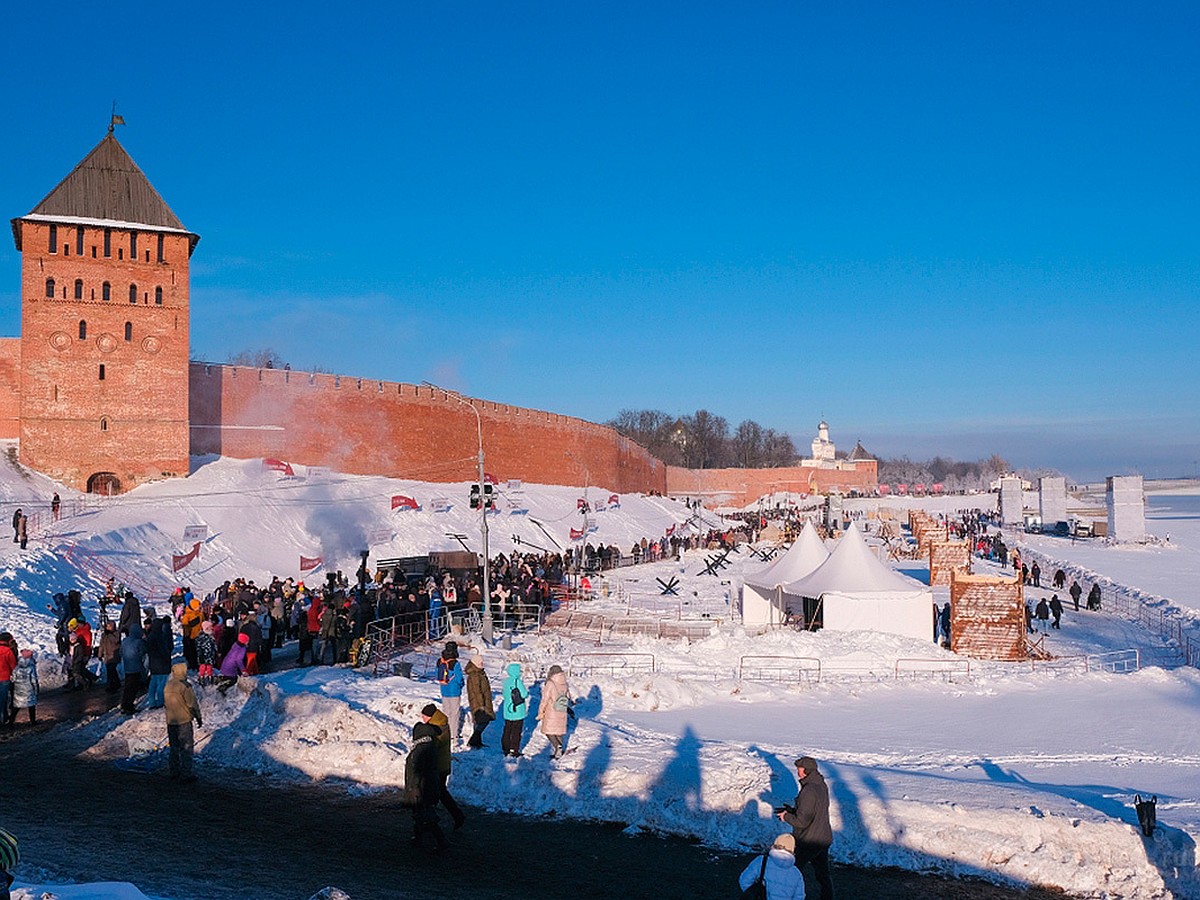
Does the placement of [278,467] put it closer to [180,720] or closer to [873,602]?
[873,602]

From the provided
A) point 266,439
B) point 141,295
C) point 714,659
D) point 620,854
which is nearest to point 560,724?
point 620,854

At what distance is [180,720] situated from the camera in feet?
32.6

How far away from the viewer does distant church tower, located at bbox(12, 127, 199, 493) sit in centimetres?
3312

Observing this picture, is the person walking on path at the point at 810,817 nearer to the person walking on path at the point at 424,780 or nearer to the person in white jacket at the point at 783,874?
the person in white jacket at the point at 783,874

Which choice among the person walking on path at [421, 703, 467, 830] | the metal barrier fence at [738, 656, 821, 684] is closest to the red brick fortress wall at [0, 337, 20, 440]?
the metal barrier fence at [738, 656, 821, 684]

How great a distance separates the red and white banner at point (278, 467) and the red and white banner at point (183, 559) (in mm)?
12329

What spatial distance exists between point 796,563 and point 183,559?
15560 mm

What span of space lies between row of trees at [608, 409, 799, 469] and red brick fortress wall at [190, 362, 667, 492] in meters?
70.2

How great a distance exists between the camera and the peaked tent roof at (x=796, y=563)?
23.7m

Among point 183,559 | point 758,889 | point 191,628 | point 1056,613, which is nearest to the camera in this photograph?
point 758,889

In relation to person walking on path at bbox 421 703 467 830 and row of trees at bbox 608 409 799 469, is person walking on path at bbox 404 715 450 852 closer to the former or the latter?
person walking on path at bbox 421 703 467 830

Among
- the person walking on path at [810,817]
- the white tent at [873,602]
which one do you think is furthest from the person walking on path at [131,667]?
the white tent at [873,602]

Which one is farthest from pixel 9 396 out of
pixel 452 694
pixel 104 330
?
pixel 452 694

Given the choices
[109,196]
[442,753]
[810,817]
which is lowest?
[810,817]
